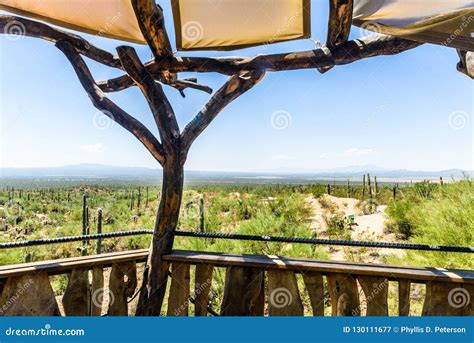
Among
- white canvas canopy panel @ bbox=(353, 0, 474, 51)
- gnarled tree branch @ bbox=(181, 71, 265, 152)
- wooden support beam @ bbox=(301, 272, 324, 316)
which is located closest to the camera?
white canvas canopy panel @ bbox=(353, 0, 474, 51)

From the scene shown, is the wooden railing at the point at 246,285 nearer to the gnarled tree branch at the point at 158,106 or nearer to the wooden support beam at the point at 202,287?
the wooden support beam at the point at 202,287

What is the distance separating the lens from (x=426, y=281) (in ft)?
4.07

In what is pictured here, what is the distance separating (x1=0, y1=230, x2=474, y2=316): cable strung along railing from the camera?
4.09 ft

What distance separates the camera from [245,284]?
56.4 inches

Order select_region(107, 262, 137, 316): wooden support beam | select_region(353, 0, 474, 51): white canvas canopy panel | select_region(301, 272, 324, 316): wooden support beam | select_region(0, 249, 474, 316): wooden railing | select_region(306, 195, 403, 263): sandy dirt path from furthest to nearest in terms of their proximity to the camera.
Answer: select_region(306, 195, 403, 263): sandy dirt path, select_region(107, 262, 137, 316): wooden support beam, select_region(301, 272, 324, 316): wooden support beam, select_region(0, 249, 474, 316): wooden railing, select_region(353, 0, 474, 51): white canvas canopy panel

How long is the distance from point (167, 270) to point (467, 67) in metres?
1.64

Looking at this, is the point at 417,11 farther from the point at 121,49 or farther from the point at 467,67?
the point at 121,49

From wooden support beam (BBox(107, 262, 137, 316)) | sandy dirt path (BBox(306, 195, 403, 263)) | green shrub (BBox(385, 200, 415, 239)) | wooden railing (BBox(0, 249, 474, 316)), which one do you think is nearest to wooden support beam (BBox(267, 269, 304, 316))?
wooden railing (BBox(0, 249, 474, 316))

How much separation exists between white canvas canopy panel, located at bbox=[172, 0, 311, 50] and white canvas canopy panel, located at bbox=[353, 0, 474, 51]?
311 millimetres

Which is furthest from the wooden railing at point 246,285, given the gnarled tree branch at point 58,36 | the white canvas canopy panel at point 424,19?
the gnarled tree branch at point 58,36

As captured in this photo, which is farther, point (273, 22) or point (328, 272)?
point (273, 22)

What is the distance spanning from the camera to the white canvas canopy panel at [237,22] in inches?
57.1

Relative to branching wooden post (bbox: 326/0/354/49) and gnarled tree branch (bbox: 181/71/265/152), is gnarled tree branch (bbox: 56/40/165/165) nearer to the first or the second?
gnarled tree branch (bbox: 181/71/265/152)
